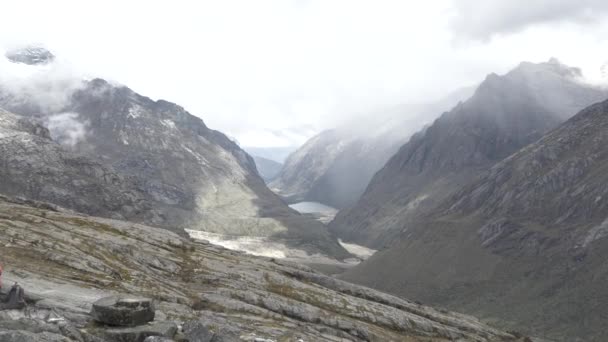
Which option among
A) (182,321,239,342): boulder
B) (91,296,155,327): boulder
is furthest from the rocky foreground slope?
(91,296,155,327): boulder

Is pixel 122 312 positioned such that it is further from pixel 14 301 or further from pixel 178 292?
pixel 178 292

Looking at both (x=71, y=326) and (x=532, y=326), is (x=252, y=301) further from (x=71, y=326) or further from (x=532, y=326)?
(x=532, y=326)

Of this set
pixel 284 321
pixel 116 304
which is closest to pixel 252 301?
pixel 284 321

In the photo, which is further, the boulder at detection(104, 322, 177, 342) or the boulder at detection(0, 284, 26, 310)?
the boulder at detection(0, 284, 26, 310)

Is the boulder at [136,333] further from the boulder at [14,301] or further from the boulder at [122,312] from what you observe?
the boulder at [14,301]

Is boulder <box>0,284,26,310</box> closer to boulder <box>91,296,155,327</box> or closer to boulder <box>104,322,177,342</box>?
boulder <box>91,296,155,327</box>

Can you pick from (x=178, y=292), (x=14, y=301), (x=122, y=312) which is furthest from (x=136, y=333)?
(x=178, y=292)

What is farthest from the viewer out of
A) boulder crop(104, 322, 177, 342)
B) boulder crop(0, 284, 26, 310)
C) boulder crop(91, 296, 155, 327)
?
boulder crop(91, 296, 155, 327)
